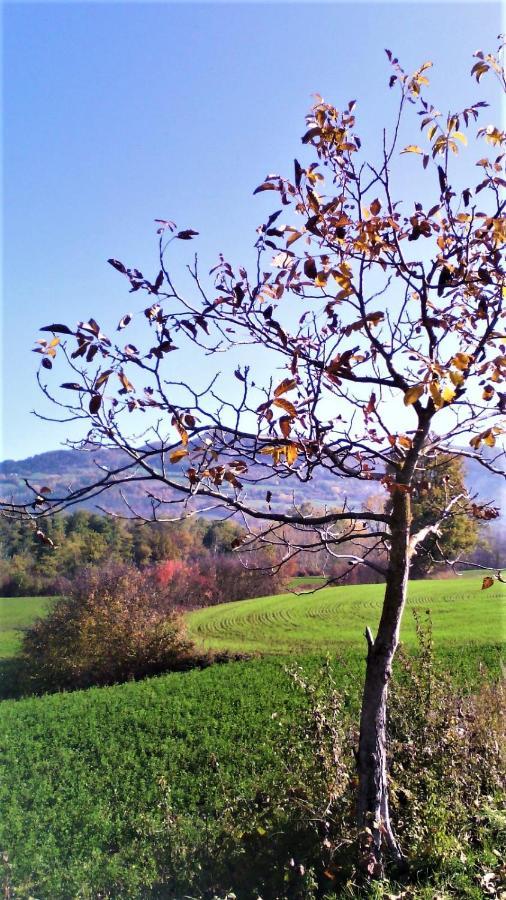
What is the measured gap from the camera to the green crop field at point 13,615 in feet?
74.9

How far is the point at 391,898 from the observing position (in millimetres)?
2584

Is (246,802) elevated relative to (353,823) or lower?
lower

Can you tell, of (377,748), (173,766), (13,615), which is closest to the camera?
(377,748)

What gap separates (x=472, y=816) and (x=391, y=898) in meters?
1.07

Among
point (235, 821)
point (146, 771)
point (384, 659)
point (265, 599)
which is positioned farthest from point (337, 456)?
point (265, 599)

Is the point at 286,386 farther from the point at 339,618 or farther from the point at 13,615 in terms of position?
the point at 13,615

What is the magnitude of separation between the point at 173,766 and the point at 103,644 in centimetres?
929

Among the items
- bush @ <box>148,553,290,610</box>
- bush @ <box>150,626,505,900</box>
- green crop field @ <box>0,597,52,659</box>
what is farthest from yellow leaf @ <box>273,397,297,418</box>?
bush @ <box>148,553,290,610</box>

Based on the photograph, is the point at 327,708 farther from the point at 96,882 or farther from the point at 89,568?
the point at 89,568

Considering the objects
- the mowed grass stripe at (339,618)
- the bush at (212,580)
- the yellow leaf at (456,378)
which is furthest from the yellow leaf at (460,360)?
the bush at (212,580)

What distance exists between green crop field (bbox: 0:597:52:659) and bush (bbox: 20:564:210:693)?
4.46m

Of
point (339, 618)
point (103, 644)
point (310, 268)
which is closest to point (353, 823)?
point (310, 268)

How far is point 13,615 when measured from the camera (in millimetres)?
25203

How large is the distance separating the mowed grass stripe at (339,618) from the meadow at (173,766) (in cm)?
13
